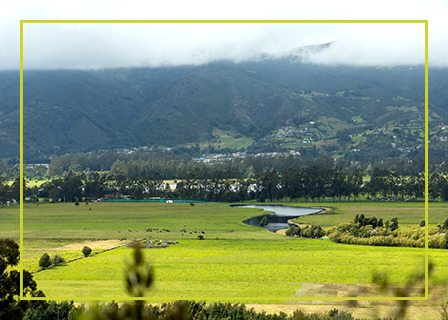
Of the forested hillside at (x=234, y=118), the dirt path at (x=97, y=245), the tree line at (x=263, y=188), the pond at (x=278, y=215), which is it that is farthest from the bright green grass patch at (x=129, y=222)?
the forested hillside at (x=234, y=118)

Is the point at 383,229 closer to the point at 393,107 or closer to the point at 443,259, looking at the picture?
the point at 443,259

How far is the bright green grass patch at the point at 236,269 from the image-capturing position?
1709cm

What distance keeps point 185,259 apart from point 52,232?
1244 cm

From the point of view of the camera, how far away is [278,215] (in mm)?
48938

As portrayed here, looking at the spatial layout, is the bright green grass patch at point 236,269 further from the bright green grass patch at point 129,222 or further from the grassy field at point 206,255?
the bright green grass patch at point 129,222

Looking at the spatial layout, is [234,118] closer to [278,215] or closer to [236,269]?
[278,215]

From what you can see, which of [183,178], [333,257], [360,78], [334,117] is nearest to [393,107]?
[334,117]

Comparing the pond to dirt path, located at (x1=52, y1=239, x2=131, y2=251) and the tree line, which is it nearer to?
the tree line

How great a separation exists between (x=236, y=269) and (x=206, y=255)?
4435 mm

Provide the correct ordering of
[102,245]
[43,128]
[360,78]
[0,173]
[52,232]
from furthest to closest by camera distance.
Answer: [360,78] → [43,128] → [0,173] → [52,232] → [102,245]

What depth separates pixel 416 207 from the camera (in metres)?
48.3

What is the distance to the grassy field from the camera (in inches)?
683

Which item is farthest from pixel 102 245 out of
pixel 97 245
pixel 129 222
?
pixel 129 222

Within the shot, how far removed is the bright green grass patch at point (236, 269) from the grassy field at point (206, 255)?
4 centimetres
